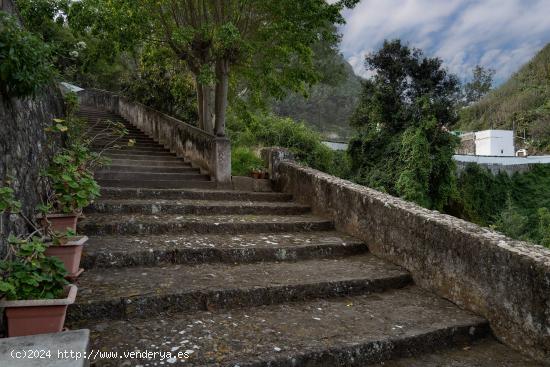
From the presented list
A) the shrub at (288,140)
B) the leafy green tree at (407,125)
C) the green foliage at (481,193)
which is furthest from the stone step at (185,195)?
→ the green foliage at (481,193)

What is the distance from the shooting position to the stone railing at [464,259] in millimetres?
2617

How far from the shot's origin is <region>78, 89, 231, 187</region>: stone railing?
710cm

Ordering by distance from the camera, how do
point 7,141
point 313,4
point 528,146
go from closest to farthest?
point 7,141, point 313,4, point 528,146

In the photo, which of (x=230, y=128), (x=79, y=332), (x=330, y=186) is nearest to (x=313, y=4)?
(x=330, y=186)

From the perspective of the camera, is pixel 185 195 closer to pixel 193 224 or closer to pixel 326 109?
pixel 193 224

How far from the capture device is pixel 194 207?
515 cm

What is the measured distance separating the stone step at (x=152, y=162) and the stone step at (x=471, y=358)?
6.23 metres

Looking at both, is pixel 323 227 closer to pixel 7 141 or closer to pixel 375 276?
pixel 375 276

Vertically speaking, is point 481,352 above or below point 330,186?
below

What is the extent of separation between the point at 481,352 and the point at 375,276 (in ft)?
3.54

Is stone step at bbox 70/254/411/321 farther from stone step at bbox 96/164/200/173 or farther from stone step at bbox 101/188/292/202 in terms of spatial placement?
stone step at bbox 96/164/200/173

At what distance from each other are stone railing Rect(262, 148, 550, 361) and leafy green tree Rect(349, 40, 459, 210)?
12613 millimetres

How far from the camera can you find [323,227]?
5.05 m

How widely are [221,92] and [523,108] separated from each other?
1658 inches
